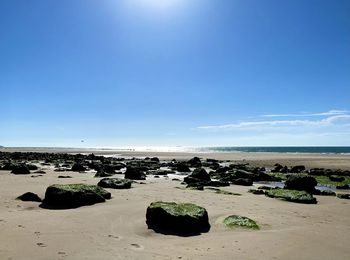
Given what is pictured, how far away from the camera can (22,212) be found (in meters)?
10.8

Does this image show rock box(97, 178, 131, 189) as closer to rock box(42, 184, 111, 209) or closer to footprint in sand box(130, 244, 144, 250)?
rock box(42, 184, 111, 209)

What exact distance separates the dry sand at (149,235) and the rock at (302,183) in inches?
254

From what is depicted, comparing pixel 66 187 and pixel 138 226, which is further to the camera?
pixel 66 187

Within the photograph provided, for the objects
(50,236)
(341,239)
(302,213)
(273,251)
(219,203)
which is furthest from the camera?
(219,203)

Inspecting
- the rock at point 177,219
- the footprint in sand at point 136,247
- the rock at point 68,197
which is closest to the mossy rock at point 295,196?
the rock at point 177,219

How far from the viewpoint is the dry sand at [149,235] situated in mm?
7137

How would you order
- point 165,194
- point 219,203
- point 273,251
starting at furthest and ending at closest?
point 165,194 < point 219,203 < point 273,251

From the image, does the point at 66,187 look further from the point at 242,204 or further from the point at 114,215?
the point at 242,204

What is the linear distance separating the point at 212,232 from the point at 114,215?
127 inches

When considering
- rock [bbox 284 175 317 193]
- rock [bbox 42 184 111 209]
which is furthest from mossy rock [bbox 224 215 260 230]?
rock [bbox 284 175 317 193]

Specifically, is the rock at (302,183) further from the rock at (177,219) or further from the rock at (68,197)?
the rock at (68,197)

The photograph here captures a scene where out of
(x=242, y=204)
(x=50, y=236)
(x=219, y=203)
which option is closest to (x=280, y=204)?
(x=242, y=204)

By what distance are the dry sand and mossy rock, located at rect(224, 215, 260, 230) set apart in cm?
28

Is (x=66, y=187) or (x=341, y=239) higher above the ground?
(x=66, y=187)
